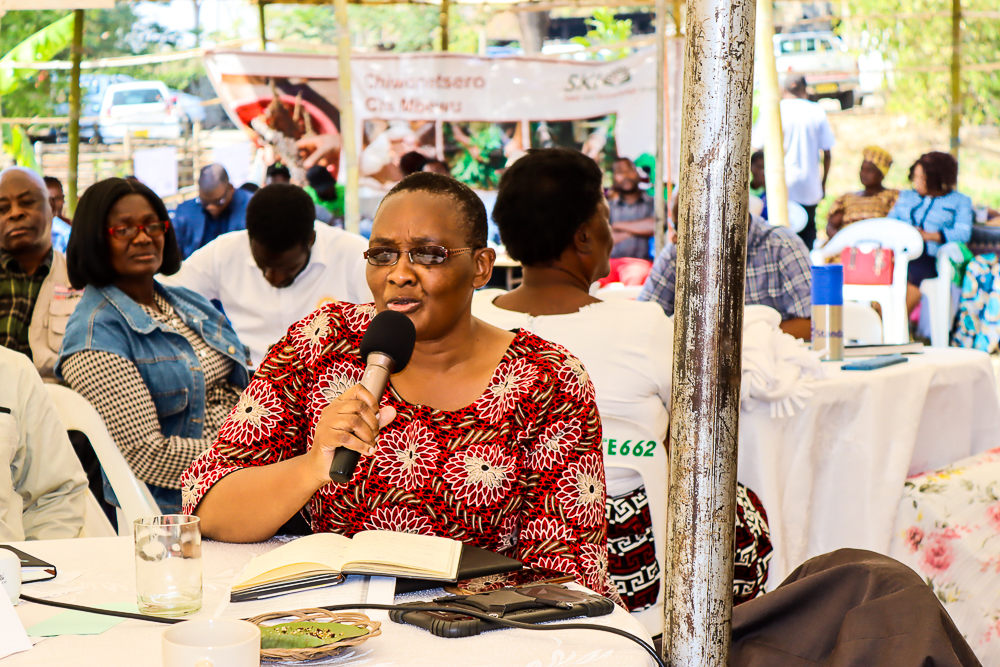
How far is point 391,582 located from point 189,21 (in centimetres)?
931

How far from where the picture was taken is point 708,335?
107 centimetres

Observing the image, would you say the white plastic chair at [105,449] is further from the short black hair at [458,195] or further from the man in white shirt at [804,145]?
the man in white shirt at [804,145]

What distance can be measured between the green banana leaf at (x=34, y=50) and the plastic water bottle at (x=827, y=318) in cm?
722

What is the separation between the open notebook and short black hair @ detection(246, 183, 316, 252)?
299 centimetres

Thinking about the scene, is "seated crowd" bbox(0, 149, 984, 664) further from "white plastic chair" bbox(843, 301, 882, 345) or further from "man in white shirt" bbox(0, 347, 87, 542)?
"white plastic chair" bbox(843, 301, 882, 345)

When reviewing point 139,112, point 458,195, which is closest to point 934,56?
point 139,112

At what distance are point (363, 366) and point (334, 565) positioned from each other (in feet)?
1.62

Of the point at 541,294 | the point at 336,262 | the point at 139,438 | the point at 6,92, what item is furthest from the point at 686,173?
the point at 6,92

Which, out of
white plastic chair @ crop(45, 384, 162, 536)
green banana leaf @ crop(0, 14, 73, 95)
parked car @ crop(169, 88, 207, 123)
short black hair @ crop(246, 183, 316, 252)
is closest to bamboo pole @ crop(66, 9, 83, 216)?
green banana leaf @ crop(0, 14, 73, 95)

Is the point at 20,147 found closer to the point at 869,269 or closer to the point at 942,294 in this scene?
the point at 869,269

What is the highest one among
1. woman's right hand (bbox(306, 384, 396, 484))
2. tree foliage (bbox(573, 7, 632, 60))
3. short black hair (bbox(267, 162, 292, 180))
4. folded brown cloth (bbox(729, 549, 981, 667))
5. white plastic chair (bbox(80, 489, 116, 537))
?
tree foliage (bbox(573, 7, 632, 60))

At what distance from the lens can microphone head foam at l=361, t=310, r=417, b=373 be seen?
1.32 meters

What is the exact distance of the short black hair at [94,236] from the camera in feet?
9.64

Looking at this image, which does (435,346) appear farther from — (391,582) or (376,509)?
(391,582)
